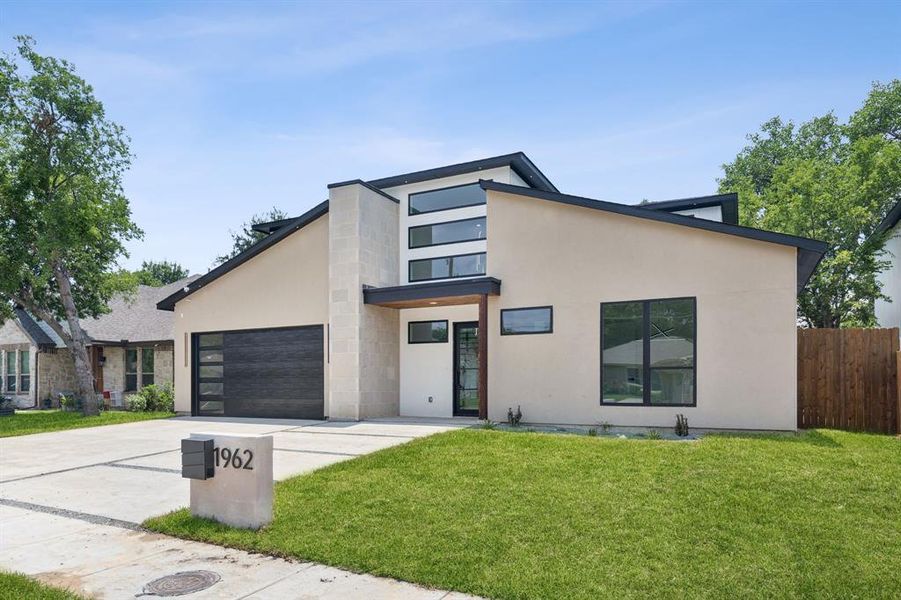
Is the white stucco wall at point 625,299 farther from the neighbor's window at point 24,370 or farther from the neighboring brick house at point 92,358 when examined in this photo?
the neighbor's window at point 24,370

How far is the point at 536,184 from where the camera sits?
1609 cm

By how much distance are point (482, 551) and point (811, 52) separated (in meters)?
13.4

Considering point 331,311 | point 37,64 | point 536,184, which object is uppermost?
point 37,64

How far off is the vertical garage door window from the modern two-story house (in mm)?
50

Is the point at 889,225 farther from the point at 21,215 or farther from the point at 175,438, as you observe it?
the point at 21,215

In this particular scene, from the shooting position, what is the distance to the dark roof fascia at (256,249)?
1477 centimetres

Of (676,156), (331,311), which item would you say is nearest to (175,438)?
(331,311)

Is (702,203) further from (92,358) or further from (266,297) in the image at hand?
(92,358)

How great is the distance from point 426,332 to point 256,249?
210 inches

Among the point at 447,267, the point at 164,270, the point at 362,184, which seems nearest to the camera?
the point at 362,184

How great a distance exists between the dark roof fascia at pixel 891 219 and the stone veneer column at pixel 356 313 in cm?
1411

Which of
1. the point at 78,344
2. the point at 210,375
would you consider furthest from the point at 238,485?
the point at 78,344

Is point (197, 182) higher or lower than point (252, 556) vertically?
higher

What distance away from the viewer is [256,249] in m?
15.6
